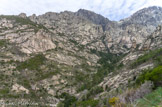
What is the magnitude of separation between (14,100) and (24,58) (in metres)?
60.5

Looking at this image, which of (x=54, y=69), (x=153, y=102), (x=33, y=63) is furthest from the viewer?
(x=33, y=63)

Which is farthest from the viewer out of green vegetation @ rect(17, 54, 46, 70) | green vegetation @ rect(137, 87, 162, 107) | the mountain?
green vegetation @ rect(17, 54, 46, 70)

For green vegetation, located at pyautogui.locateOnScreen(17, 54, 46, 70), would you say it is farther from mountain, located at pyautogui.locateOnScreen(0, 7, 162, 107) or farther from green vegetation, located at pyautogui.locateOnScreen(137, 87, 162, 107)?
green vegetation, located at pyautogui.locateOnScreen(137, 87, 162, 107)

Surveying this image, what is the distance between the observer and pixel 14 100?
79.9 meters

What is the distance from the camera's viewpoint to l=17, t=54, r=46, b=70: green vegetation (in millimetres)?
121537

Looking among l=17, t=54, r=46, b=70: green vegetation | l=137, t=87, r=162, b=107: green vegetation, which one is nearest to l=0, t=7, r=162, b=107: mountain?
l=17, t=54, r=46, b=70: green vegetation

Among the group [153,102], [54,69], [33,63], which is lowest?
[54,69]

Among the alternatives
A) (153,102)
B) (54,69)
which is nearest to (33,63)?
(54,69)

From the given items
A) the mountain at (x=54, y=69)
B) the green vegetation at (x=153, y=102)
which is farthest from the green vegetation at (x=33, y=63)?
the green vegetation at (x=153, y=102)

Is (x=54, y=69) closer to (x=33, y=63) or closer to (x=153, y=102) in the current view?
(x=33, y=63)

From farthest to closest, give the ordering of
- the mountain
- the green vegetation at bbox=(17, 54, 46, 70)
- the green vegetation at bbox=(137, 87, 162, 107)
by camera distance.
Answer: the green vegetation at bbox=(17, 54, 46, 70) → the mountain → the green vegetation at bbox=(137, 87, 162, 107)

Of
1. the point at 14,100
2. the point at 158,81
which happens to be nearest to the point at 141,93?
the point at 158,81

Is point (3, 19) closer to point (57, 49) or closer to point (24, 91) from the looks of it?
point (57, 49)

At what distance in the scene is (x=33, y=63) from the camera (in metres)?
127
